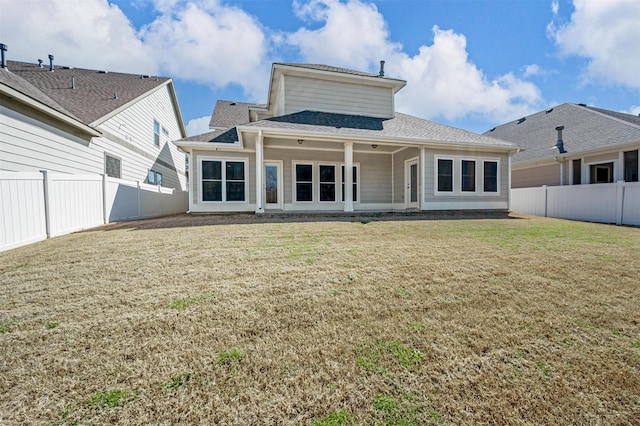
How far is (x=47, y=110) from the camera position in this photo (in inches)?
293

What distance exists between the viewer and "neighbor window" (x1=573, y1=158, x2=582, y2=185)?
13305 millimetres

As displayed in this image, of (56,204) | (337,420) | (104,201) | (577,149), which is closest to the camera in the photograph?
(337,420)

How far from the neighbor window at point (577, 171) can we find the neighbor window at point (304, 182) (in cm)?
1250

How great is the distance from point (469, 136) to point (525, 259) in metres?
9.03

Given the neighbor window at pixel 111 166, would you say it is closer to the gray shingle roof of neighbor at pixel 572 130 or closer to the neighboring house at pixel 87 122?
the neighboring house at pixel 87 122

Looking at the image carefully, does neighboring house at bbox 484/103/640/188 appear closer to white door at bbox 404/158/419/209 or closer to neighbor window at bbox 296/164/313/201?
white door at bbox 404/158/419/209

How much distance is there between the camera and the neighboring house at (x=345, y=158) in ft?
35.9

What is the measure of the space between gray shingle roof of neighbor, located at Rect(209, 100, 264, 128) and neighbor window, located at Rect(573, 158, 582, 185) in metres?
17.0

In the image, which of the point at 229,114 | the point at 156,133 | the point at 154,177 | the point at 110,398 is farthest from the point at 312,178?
the point at 110,398

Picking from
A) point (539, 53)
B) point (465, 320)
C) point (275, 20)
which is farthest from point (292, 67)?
point (539, 53)

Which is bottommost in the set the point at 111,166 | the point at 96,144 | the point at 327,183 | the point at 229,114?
the point at 327,183

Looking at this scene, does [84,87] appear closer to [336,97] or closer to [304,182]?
[304,182]

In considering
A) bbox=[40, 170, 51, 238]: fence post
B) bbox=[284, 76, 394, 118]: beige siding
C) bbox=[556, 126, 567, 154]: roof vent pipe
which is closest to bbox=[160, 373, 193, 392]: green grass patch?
bbox=[40, 170, 51, 238]: fence post

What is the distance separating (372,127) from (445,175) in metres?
3.55
